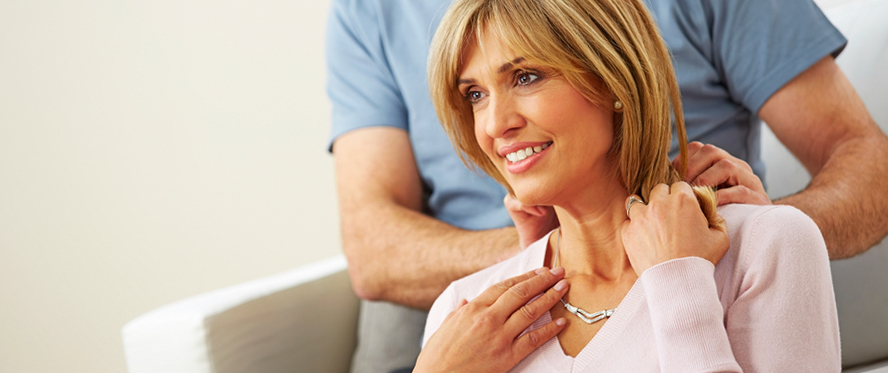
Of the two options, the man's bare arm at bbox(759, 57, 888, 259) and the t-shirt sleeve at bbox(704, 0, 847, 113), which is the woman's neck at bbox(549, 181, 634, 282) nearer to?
the man's bare arm at bbox(759, 57, 888, 259)

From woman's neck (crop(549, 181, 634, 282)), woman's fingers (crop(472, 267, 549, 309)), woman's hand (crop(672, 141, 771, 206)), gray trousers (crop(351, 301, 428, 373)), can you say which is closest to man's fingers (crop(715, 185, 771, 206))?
woman's hand (crop(672, 141, 771, 206))

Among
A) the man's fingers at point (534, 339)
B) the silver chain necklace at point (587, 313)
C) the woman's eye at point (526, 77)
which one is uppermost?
the woman's eye at point (526, 77)

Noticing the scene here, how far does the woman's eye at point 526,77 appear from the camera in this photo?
788 mm

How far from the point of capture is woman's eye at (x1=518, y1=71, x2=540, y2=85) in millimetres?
788

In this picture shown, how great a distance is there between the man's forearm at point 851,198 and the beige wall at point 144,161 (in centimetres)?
151

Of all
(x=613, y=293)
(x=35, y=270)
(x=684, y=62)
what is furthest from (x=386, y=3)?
(x=35, y=270)

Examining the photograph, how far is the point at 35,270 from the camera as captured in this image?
1782 mm

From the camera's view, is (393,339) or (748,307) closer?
(748,307)

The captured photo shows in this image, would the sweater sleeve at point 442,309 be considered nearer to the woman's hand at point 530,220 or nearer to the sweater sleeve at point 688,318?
the woman's hand at point 530,220

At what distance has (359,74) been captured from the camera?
1487 millimetres

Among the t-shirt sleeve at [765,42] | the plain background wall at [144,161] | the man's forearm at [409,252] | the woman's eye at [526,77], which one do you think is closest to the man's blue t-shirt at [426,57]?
the t-shirt sleeve at [765,42]

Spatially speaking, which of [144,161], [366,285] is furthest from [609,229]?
[144,161]

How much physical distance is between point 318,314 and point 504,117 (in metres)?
0.80

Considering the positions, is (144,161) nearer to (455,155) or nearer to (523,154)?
(455,155)
